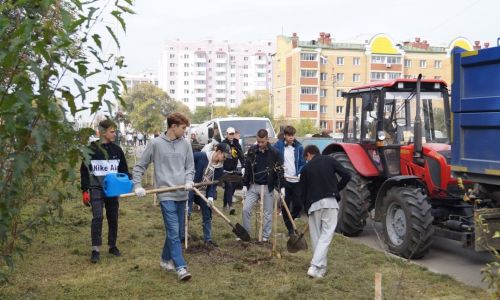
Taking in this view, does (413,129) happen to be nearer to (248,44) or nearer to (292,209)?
(292,209)

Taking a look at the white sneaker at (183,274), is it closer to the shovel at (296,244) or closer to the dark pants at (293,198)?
the shovel at (296,244)

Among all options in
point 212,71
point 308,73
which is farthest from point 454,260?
point 212,71

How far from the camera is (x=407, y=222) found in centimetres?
714

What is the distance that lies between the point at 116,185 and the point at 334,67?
66.0m

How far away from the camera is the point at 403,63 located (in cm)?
7362

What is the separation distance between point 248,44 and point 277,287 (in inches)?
5317

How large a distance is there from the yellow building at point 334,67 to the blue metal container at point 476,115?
6202 cm

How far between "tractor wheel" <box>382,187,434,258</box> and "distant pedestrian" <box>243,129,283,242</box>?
5.29ft

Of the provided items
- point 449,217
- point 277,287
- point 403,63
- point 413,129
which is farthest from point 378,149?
point 403,63

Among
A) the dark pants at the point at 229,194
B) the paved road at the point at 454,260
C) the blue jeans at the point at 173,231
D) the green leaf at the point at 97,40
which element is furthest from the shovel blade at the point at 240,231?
the green leaf at the point at 97,40

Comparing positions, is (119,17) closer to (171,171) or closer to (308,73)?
(171,171)

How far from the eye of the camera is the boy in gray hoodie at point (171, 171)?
6.10m

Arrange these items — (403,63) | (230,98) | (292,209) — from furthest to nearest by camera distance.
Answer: (230,98) < (403,63) < (292,209)

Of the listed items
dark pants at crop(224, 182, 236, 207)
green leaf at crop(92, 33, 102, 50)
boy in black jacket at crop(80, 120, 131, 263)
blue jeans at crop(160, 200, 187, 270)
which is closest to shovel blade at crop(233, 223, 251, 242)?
blue jeans at crop(160, 200, 187, 270)
